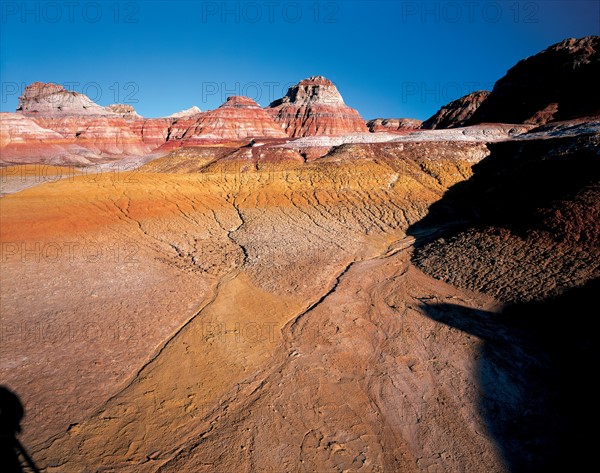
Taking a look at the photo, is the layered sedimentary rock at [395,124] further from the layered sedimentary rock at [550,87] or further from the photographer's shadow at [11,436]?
the photographer's shadow at [11,436]

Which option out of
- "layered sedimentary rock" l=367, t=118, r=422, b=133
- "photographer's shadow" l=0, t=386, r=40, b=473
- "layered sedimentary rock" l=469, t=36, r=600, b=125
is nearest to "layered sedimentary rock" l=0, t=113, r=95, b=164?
"photographer's shadow" l=0, t=386, r=40, b=473

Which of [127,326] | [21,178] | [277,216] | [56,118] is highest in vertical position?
[56,118]

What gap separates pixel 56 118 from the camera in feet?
261

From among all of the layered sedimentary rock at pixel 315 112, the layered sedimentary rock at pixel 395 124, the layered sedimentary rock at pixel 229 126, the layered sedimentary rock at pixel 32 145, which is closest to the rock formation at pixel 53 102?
the layered sedimentary rock at pixel 32 145

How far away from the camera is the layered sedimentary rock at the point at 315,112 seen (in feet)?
278

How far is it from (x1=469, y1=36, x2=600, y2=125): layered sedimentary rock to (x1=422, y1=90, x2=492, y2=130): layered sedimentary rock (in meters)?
27.2

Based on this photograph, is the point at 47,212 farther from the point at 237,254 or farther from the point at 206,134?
the point at 206,134

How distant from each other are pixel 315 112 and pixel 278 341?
285 feet

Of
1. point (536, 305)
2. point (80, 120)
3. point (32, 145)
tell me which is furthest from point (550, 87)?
point (80, 120)

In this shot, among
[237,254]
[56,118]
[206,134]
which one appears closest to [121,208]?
[237,254]

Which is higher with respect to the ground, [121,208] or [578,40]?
[578,40]

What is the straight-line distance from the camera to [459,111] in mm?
86375

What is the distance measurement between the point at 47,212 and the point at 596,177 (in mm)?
33703

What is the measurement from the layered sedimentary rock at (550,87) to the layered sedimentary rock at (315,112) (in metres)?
38.3
